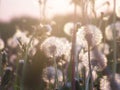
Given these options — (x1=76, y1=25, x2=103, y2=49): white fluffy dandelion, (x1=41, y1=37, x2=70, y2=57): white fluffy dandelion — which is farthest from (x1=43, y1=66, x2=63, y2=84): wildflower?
(x1=76, y1=25, x2=103, y2=49): white fluffy dandelion

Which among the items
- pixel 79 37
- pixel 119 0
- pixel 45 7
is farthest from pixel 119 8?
pixel 79 37

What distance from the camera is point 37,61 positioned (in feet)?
13.5

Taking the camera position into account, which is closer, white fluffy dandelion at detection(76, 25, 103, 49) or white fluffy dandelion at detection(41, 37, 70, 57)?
white fluffy dandelion at detection(76, 25, 103, 49)

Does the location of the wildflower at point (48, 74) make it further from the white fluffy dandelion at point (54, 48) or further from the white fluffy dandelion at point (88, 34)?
the white fluffy dandelion at point (88, 34)

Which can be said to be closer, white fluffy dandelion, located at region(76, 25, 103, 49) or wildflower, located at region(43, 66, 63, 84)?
white fluffy dandelion, located at region(76, 25, 103, 49)

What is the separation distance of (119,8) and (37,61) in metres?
1.13

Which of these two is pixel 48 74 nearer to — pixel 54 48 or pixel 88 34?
pixel 54 48

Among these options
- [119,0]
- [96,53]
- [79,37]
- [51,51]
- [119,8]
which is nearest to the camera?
[96,53]

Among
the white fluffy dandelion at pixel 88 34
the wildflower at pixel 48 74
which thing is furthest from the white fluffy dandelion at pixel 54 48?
the white fluffy dandelion at pixel 88 34

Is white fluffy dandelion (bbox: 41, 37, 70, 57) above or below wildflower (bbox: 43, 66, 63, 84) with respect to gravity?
above

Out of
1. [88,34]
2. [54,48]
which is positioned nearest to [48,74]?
[54,48]

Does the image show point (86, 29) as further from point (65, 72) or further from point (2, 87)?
point (65, 72)

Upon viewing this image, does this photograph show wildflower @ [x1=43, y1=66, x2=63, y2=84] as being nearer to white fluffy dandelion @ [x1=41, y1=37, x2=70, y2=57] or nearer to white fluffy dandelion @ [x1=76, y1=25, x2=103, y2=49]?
white fluffy dandelion @ [x1=41, y1=37, x2=70, y2=57]

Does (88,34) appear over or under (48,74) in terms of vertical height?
over
